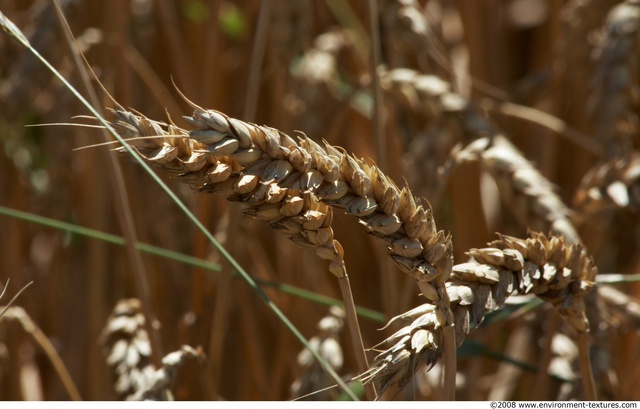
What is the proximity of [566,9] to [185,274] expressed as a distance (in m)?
0.88

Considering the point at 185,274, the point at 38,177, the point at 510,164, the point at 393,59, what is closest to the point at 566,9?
the point at 393,59

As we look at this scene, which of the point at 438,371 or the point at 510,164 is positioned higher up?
the point at 510,164

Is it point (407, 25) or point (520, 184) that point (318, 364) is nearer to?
point (520, 184)

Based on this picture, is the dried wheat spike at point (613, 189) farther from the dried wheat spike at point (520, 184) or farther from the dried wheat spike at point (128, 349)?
the dried wheat spike at point (128, 349)

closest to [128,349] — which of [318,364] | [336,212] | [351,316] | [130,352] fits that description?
[130,352]

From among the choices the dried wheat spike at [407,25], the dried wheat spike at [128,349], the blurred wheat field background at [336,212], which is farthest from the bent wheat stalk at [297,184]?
the dried wheat spike at [407,25]

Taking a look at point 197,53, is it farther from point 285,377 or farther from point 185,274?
point 285,377

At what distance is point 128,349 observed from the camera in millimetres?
861

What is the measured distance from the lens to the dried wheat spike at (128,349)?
2.68ft

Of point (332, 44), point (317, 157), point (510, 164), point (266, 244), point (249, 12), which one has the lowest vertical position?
point (266, 244)

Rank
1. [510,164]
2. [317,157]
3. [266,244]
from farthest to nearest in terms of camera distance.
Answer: [266,244]
[510,164]
[317,157]

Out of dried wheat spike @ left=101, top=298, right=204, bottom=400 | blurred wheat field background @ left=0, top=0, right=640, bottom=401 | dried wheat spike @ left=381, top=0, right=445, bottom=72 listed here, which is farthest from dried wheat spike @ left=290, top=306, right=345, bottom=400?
dried wheat spike @ left=381, top=0, right=445, bottom=72

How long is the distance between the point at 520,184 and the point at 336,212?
578 millimetres

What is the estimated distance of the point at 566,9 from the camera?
139cm
